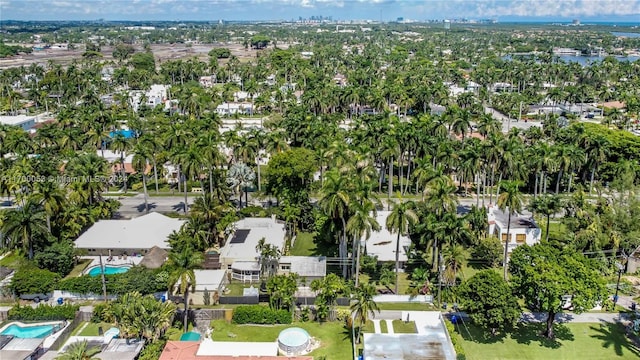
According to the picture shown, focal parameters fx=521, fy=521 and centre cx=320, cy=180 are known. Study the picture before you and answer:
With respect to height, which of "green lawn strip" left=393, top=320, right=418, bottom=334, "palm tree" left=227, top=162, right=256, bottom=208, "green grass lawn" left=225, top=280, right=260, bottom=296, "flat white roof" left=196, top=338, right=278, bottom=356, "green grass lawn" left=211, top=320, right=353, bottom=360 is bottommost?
"green grass lawn" left=211, top=320, right=353, bottom=360

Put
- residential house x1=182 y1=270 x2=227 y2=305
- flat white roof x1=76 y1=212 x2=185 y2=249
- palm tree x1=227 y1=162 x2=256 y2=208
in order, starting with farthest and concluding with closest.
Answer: palm tree x1=227 y1=162 x2=256 y2=208, flat white roof x1=76 y1=212 x2=185 y2=249, residential house x1=182 y1=270 x2=227 y2=305

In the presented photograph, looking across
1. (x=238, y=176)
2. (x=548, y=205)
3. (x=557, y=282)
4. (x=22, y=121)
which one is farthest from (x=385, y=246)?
(x=22, y=121)

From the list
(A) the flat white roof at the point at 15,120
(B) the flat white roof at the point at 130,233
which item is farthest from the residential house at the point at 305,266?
(A) the flat white roof at the point at 15,120

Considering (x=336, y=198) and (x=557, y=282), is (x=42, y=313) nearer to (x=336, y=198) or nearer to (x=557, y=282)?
(x=336, y=198)

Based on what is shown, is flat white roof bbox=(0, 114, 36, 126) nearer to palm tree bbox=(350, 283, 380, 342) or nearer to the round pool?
the round pool

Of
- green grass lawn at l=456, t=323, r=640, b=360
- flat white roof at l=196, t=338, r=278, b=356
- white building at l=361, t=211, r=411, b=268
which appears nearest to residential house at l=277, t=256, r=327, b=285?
white building at l=361, t=211, r=411, b=268

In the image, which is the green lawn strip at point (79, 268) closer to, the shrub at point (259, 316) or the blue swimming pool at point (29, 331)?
the blue swimming pool at point (29, 331)
